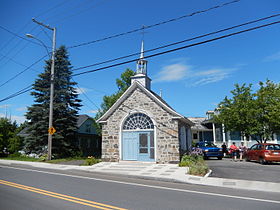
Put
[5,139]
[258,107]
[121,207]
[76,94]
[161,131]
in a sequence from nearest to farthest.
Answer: [121,207] → [161,131] → [258,107] → [76,94] → [5,139]

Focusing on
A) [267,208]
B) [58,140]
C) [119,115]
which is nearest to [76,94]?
[58,140]

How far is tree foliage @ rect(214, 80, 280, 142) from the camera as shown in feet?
67.9

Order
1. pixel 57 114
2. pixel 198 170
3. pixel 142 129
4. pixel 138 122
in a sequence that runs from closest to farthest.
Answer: pixel 198 170 → pixel 142 129 → pixel 138 122 → pixel 57 114

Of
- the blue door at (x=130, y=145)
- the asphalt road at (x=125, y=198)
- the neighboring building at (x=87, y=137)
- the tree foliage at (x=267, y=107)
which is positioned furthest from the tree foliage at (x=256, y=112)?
the neighboring building at (x=87, y=137)

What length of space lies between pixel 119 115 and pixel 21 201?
11.9m

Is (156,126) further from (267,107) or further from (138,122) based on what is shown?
(267,107)

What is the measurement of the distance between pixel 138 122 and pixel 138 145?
169 cm

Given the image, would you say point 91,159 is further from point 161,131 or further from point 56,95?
point 56,95

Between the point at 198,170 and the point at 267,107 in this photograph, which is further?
the point at 267,107

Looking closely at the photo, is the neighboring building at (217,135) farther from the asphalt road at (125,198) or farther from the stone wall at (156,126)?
the asphalt road at (125,198)

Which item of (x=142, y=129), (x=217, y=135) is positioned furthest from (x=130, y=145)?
(x=217, y=135)

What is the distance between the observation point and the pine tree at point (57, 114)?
2377cm

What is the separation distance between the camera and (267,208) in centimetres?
605

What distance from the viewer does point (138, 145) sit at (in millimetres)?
17344
